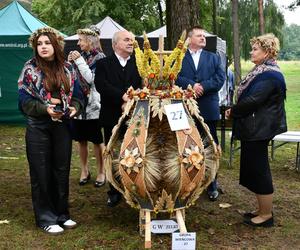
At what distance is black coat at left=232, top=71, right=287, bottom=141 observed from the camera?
429cm

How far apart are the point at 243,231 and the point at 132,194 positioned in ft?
3.82

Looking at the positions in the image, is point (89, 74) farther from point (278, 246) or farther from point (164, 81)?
point (278, 246)

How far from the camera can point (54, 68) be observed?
4277 mm

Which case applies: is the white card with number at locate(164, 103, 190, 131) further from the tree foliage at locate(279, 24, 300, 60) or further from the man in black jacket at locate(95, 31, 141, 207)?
the tree foliage at locate(279, 24, 300, 60)

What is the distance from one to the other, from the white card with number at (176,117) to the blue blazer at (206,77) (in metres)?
1.12

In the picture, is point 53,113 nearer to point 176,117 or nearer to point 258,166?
point 176,117

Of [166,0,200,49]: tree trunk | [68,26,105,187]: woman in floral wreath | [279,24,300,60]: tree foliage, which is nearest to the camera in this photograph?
[68,26,105,187]: woman in floral wreath

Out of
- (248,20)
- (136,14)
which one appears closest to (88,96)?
(136,14)

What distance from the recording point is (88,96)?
5.59 metres

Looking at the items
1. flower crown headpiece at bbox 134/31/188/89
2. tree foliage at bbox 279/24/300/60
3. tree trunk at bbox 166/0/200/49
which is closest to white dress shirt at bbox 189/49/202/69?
flower crown headpiece at bbox 134/31/188/89

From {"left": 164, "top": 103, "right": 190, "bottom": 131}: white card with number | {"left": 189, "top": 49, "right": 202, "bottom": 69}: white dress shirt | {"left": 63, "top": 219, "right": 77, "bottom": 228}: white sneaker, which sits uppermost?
{"left": 189, "top": 49, "right": 202, "bottom": 69}: white dress shirt

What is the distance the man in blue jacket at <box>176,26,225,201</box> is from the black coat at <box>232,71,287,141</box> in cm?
63

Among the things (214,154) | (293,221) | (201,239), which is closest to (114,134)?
(214,154)

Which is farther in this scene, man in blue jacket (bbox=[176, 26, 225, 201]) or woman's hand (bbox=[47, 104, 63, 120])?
man in blue jacket (bbox=[176, 26, 225, 201])
